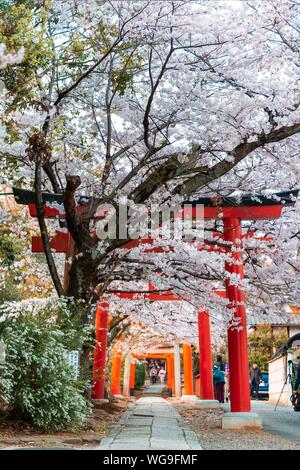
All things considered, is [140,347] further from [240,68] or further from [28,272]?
[240,68]

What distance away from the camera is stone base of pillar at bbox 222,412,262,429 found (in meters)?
10.5

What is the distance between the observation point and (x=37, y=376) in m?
8.13

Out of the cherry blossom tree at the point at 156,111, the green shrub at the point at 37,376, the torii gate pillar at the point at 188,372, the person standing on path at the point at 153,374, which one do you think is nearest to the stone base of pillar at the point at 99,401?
the cherry blossom tree at the point at 156,111

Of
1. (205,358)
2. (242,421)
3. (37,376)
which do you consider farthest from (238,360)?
(205,358)

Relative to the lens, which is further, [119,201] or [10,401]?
[119,201]

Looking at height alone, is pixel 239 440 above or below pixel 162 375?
below

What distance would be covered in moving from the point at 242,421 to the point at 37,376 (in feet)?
13.5

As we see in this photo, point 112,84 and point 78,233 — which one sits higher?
point 112,84

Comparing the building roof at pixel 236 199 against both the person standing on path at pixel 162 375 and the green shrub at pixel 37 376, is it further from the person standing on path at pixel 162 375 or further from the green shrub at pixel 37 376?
the person standing on path at pixel 162 375

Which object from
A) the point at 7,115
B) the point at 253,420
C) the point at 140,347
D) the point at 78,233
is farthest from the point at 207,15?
the point at 140,347

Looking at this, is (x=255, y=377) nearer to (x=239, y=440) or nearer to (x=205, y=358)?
(x=205, y=358)

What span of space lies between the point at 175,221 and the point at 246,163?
185cm

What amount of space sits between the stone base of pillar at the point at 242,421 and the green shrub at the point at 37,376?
3164 millimetres

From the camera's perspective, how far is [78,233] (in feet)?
33.0
